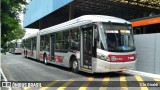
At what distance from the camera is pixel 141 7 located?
127ft

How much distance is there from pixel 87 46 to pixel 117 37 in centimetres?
170

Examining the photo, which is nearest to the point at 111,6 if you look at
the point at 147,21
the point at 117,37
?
the point at 147,21

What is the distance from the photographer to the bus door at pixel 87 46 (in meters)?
14.3

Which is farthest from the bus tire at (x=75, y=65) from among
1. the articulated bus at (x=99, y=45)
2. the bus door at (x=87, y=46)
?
the bus door at (x=87, y=46)

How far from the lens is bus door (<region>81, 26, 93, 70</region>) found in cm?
1429

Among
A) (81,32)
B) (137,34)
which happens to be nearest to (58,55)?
(81,32)

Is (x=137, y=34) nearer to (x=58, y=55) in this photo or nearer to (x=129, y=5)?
(x=58, y=55)

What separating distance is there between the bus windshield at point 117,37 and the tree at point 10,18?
13.8 ft

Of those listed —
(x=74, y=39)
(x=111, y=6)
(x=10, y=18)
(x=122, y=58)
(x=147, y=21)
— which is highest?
(x=111, y=6)

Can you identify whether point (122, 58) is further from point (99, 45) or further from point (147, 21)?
point (147, 21)

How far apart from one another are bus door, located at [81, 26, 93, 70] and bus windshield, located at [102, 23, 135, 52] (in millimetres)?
954

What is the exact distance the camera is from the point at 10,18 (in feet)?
37.6

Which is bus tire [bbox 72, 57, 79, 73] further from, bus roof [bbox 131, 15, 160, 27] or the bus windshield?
bus roof [bbox 131, 15, 160, 27]

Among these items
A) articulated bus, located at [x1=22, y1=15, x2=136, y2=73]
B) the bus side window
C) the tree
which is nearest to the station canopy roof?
the bus side window
